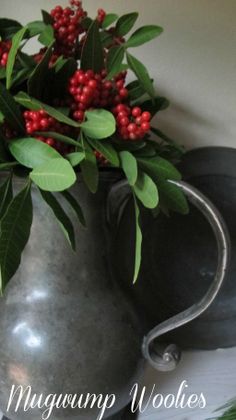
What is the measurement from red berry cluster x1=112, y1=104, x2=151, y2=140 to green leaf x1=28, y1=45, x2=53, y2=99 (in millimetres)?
75

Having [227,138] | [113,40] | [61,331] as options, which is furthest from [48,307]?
[227,138]

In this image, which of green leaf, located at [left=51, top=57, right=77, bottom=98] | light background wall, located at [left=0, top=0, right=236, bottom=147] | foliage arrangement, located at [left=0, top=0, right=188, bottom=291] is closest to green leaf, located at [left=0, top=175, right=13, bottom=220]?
foliage arrangement, located at [left=0, top=0, right=188, bottom=291]

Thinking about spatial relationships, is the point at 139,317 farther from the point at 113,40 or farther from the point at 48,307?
the point at 113,40

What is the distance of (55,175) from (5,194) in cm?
7

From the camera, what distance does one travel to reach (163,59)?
728mm

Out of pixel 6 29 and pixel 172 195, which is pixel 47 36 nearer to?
pixel 6 29

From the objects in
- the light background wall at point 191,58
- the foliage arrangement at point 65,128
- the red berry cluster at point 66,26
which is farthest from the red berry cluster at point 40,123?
the light background wall at point 191,58

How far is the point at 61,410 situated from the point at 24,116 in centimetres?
30

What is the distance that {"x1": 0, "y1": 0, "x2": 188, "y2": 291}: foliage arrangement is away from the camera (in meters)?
0.39

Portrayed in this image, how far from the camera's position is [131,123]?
0.43 metres

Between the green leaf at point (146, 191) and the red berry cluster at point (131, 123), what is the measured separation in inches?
1.6

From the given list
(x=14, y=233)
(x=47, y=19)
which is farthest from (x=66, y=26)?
(x=14, y=233)

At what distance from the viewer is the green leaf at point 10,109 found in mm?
405

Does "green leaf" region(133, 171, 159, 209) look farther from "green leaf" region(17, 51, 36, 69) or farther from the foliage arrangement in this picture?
"green leaf" region(17, 51, 36, 69)
